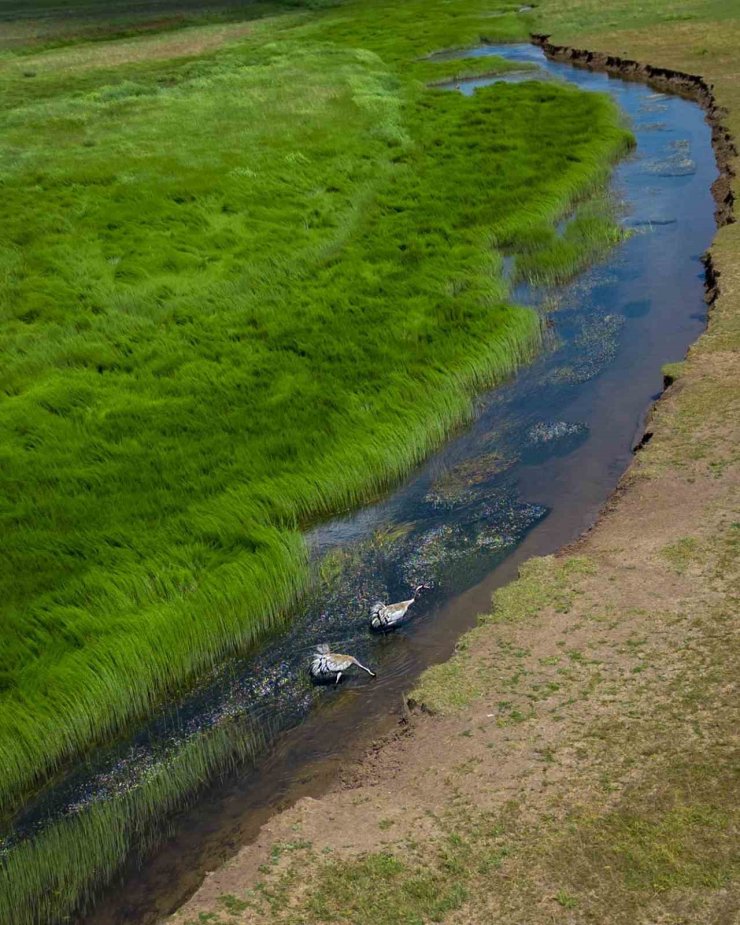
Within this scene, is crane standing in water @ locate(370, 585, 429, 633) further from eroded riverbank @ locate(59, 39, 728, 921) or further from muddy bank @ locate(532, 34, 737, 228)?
muddy bank @ locate(532, 34, 737, 228)

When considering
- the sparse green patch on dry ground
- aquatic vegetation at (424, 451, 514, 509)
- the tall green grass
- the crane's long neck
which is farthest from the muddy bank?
the tall green grass

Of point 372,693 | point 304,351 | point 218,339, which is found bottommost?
point 372,693

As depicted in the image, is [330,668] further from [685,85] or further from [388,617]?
[685,85]

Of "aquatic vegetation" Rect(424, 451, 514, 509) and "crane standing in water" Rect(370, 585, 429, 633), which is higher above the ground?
"crane standing in water" Rect(370, 585, 429, 633)

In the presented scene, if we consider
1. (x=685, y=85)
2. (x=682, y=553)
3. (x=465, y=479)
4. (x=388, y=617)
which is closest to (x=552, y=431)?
(x=465, y=479)

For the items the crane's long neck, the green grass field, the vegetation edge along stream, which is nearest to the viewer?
the vegetation edge along stream

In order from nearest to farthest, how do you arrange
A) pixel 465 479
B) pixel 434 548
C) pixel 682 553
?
pixel 682 553, pixel 434 548, pixel 465 479
